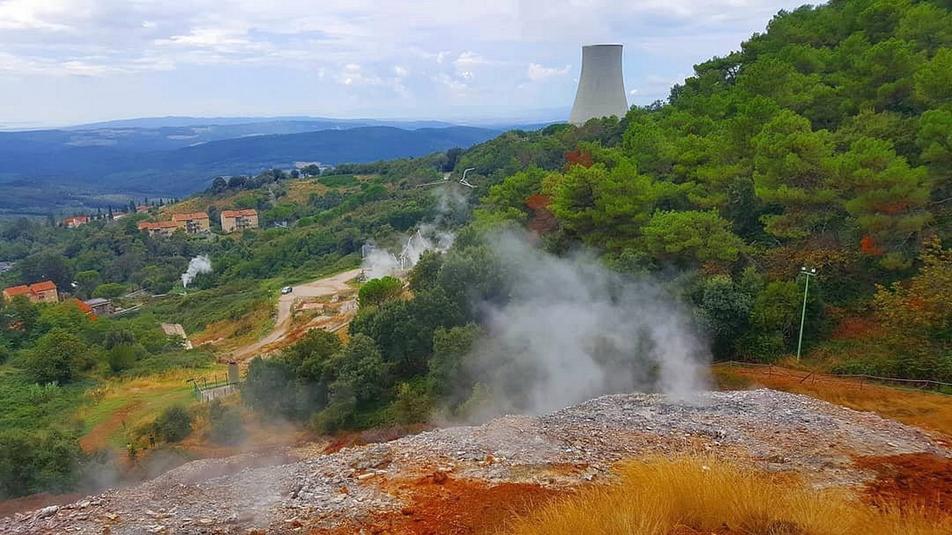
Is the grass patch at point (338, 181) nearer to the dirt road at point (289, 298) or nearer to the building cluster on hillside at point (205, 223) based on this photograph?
the building cluster on hillside at point (205, 223)

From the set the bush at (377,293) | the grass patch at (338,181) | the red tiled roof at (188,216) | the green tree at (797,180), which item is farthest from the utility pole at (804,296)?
the red tiled roof at (188,216)

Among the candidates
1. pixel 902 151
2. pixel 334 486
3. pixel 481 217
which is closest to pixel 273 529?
pixel 334 486

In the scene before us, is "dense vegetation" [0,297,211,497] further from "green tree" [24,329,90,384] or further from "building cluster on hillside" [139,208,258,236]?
"building cluster on hillside" [139,208,258,236]

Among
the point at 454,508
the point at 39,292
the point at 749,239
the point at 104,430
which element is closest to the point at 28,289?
the point at 39,292

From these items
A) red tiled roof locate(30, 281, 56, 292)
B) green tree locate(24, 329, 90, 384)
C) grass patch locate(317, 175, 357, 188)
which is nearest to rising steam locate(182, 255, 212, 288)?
red tiled roof locate(30, 281, 56, 292)

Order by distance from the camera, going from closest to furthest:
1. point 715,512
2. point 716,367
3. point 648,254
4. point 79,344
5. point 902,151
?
1. point 715,512
2. point 716,367
3. point 902,151
4. point 648,254
5. point 79,344

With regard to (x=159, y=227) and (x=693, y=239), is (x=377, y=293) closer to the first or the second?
(x=693, y=239)

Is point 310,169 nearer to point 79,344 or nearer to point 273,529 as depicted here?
point 79,344
